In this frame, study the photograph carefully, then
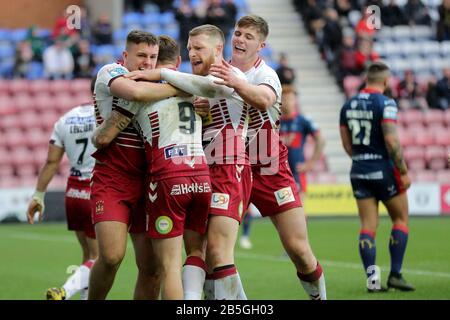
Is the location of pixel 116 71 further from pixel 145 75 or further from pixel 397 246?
pixel 397 246

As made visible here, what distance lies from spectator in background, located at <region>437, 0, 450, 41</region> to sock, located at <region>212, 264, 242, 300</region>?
19.8 metres

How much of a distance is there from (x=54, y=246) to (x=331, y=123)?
35.4 feet

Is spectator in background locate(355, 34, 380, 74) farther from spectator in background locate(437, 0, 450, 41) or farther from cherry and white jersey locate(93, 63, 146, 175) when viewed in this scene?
cherry and white jersey locate(93, 63, 146, 175)

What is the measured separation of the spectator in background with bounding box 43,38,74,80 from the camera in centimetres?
2304

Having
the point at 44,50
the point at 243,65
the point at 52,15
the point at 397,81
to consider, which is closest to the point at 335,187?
the point at 397,81

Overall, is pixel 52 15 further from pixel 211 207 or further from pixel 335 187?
pixel 211 207

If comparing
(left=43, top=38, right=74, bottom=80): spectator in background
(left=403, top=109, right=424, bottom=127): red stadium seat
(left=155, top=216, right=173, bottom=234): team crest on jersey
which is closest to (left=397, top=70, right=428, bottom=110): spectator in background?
(left=403, top=109, right=424, bottom=127): red stadium seat

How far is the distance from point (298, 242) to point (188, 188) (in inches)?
58.4

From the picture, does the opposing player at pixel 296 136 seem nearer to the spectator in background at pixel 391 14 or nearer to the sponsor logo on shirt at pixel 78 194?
the sponsor logo on shirt at pixel 78 194

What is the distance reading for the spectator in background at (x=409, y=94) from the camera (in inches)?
989

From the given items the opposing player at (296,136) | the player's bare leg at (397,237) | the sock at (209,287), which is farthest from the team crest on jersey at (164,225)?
the opposing player at (296,136)

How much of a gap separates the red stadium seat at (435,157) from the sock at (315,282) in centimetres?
1577

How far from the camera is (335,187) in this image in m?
22.4

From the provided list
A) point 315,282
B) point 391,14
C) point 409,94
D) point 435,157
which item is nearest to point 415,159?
point 435,157
